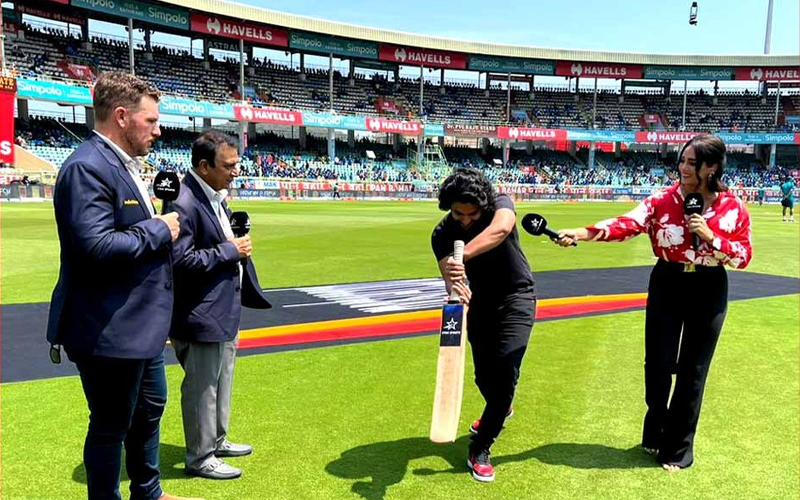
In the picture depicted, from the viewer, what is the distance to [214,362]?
3.43 meters

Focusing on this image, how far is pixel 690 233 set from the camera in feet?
11.3

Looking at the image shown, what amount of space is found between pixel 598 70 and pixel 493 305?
217 ft

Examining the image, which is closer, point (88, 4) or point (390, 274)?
point (390, 274)

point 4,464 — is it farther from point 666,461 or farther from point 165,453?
point 666,461

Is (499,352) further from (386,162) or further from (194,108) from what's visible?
(386,162)

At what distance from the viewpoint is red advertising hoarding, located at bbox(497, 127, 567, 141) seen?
186ft

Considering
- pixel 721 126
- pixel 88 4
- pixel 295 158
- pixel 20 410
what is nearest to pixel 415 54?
pixel 295 158

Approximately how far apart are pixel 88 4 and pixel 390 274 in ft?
133

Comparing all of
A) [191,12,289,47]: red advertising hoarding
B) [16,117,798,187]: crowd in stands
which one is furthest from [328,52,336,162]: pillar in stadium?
[191,12,289,47]: red advertising hoarding

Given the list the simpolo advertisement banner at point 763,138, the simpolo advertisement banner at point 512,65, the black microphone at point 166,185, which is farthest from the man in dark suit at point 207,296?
the simpolo advertisement banner at point 763,138

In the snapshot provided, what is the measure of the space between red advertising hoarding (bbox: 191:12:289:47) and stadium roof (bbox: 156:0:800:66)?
0.91 m

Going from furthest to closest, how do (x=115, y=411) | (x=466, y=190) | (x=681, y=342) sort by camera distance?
(x=681, y=342), (x=466, y=190), (x=115, y=411)

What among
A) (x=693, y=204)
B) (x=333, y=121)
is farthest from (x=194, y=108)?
(x=693, y=204)

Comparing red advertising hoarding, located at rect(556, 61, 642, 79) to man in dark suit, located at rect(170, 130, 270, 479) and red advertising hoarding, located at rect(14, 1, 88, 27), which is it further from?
man in dark suit, located at rect(170, 130, 270, 479)
